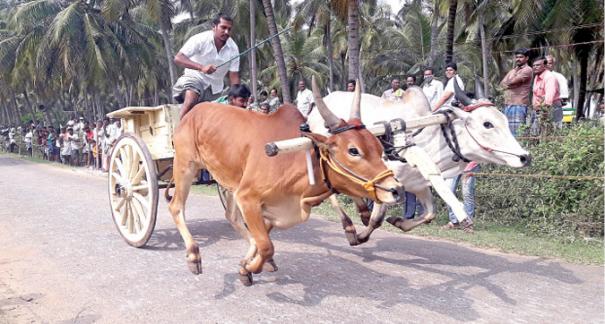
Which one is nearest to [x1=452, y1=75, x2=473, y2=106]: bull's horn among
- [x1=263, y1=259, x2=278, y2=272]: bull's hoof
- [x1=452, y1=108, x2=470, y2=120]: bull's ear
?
[x1=452, y1=108, x2=470, y2=120]: bull's ear

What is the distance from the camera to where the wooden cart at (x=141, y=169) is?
595 centimetres

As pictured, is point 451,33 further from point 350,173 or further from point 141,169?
point 350,173

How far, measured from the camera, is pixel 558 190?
714 cm

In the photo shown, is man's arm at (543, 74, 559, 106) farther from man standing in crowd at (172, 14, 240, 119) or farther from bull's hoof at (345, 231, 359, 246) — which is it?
man standing in crowd at (172, 14, 240, 119)

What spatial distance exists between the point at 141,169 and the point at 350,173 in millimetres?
3243

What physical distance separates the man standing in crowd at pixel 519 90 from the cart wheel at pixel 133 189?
5.41 m

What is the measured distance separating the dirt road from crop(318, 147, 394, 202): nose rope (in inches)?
38.5

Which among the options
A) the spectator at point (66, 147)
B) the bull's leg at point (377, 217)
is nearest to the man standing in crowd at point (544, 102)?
the bull's leg at point (377, 217)

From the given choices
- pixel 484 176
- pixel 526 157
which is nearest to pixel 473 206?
pixel 484 176

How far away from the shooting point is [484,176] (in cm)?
815

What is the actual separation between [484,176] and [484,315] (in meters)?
4.51

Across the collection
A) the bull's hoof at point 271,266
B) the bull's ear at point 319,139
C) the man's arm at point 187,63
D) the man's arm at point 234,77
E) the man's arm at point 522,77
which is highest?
the man's arm at point 522,77

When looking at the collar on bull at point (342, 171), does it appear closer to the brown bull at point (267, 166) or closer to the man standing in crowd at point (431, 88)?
the brown bull at point (267, 166)

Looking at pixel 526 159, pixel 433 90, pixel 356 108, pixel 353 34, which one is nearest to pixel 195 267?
pixel 356 108
